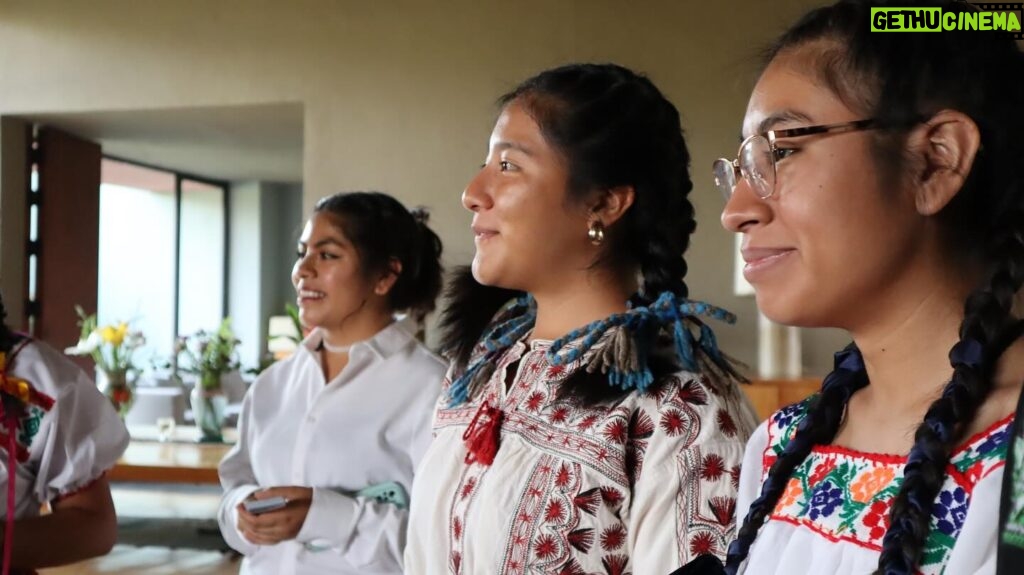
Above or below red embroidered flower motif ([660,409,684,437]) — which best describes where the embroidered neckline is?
above

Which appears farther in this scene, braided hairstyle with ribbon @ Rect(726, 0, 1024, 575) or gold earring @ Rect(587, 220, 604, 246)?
gold earring @ Rect(587, 220, 604, 246)

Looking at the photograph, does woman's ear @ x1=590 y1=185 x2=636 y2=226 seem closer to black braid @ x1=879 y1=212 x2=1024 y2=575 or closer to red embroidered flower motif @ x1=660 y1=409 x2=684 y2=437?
red embroidered flower motif @ x1=660 y1=409 x2=684 y2=437

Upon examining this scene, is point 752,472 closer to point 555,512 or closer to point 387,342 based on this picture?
point 555,512

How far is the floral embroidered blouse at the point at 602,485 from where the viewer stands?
3.88 ft

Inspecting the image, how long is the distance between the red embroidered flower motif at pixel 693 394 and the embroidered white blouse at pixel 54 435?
1.15 meters

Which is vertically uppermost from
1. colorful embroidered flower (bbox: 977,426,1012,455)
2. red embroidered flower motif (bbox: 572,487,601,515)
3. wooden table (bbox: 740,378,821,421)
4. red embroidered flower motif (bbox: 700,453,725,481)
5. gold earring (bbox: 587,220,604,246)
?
gold earring (bbox: 587,220,604,246)

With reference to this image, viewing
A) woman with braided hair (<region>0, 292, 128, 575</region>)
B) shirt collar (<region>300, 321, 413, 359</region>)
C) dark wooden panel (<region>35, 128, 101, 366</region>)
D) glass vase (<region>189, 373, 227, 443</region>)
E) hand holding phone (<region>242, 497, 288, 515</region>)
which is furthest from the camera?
dark wooden panel (<region>35, 128, 101, 366</region>)

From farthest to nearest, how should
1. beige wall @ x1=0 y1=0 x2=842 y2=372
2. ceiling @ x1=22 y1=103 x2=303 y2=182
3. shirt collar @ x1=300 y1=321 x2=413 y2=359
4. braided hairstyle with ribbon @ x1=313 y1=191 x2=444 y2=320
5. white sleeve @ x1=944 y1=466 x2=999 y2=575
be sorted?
ceiling @ x1=22 y1=103 x2=303 y2=182
beige wall @ x1=0 y1=0 x2=842 y2=372
braided hairstyle with ribbon @ x1=313 y1=191 x2=444 y2=320
shirt collar @ x1=300 y1=321 x2=413 y2=359
white sleeve @ x1=944 y1=466 x2=999 y2=575

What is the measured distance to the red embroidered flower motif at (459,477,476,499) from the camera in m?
1.35

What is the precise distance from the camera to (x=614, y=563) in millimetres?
1228

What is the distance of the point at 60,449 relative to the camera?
6.16 feet

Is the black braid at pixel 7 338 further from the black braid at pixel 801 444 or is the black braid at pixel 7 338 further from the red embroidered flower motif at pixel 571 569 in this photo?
the black braid at pixel 801 444

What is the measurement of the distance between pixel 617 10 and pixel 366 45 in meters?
1.26

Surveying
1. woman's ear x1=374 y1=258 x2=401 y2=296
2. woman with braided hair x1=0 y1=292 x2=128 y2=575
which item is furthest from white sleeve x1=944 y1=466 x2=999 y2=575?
woman's ear x1=374 y1=258 x2=401 y2=296
